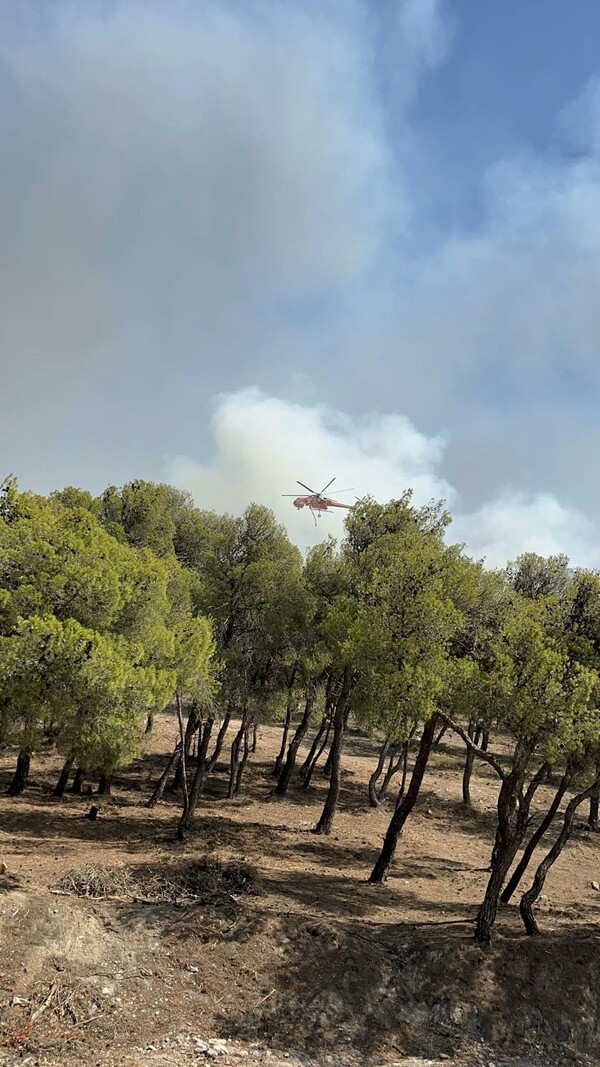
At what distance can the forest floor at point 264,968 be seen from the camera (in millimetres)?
10664

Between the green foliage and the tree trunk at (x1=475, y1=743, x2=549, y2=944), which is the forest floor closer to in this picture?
the tree trunk at (x1=475, y1=743, x2=549, y2=944)

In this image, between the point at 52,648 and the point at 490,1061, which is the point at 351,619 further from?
the point at 490,1061

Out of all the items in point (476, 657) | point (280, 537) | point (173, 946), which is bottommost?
point (173, 946)

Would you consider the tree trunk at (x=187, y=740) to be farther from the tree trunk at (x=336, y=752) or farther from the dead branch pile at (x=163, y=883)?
the dead branch pile at (x=163, y=883)

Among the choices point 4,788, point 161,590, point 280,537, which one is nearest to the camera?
point 161,590

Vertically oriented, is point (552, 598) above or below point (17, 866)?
above

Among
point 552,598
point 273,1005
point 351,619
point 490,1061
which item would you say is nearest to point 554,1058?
point 490,1061

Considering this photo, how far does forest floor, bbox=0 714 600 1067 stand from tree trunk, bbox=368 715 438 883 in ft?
1.89

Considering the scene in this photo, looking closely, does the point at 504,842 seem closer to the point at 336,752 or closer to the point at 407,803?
the point at 407,803

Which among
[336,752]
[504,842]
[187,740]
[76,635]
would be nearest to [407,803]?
[504,842]

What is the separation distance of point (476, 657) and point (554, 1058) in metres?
8.08

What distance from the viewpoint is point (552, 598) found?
1573 centimetres

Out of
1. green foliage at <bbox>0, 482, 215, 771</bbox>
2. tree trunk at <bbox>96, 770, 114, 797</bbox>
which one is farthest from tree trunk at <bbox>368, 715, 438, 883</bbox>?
tree trunk at <bbox>96, 770, 114, 797</bbox>

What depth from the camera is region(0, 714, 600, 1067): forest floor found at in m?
10.7
